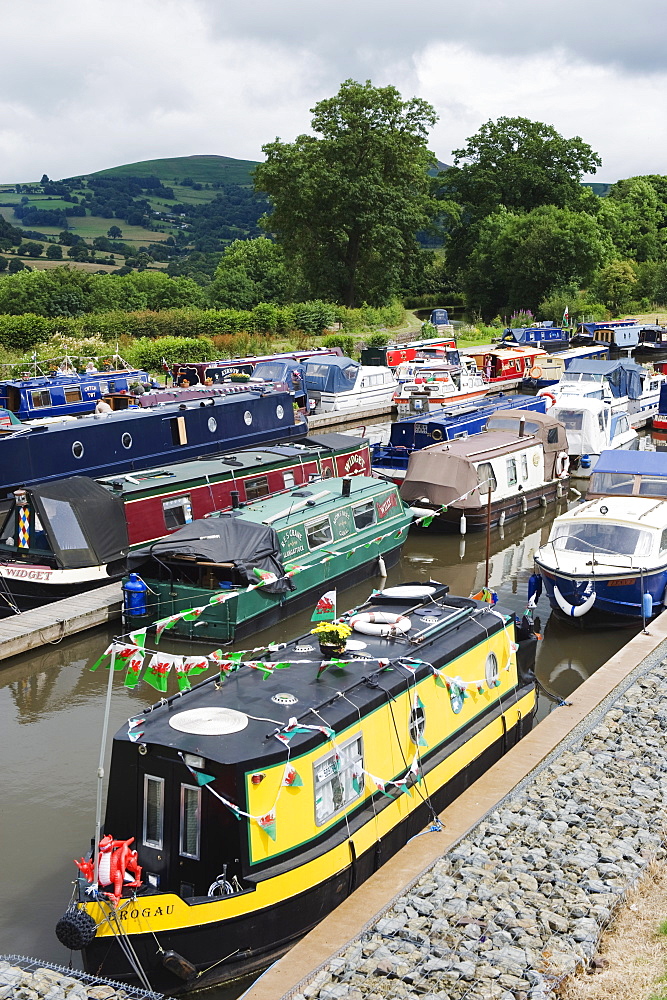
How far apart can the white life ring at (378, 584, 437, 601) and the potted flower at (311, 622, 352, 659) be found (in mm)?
2167

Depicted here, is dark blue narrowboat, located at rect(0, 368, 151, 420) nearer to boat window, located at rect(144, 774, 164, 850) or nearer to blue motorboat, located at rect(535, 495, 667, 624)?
blue motorboat, located at rect(535, 495, 667, 624)

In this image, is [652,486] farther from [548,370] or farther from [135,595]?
[548,370]

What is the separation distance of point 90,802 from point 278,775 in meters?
4.68

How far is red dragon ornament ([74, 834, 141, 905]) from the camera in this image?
28.1ft

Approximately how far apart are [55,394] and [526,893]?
25.3 metres

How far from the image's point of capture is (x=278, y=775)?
8984mm

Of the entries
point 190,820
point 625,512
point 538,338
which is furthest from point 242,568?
point 538,338

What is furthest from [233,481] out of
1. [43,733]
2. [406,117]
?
[406,117]

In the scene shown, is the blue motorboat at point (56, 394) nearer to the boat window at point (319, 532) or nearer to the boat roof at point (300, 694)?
the boat window at point (319, 532)

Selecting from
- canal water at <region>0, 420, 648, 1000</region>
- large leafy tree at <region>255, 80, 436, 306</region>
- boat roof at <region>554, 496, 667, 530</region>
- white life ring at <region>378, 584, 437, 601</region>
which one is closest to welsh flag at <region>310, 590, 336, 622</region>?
white life ring at <region>378, 584, 437, 601</region>

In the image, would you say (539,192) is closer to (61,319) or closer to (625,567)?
(61,319)

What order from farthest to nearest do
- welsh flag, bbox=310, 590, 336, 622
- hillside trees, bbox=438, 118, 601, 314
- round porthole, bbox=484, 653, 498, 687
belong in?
1. hillside trees, bbox=438, 118, 601, 314
2. round porthole, bbox=484, 653, 498, 687
3. welsh flag, bbox=310, 590, 336, 622

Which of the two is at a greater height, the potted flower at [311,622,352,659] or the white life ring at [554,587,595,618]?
the potted flower at [311,622,352,659]

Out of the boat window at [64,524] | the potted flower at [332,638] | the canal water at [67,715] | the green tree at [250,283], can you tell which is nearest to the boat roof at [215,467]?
the boat window at [64,524]
